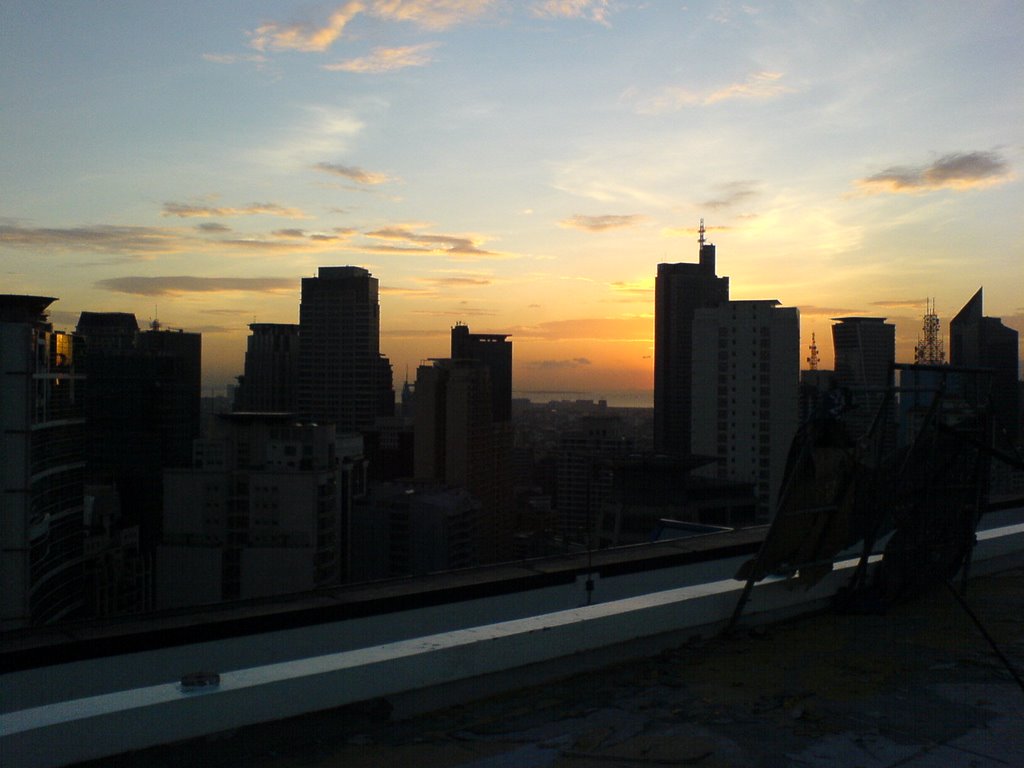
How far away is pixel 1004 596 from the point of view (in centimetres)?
414

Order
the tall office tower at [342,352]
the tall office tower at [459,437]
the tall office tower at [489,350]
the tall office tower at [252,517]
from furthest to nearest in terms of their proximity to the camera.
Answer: the tall office tower at [489,350]
the tall office tower at [342,352]
the tall office tower at [459,437]
the tall office tower at [252,517]

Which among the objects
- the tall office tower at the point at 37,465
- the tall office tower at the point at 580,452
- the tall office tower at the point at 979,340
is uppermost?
the tall office tower at the point at 979,340

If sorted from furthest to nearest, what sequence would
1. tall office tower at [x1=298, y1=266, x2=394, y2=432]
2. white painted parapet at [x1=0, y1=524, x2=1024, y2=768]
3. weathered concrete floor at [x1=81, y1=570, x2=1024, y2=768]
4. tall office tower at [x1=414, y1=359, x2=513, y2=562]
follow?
tall office tower at [x1=298, y1=266, x2=394, y2=432] → tall office tower at [x1=414, y1=359, x2=513, y2=562] → weathered concrete floor at [x1=81, y1=570, x2=1024, y2=768] → white painted parapet at [x1=0, y1=524, x2=1024, y2=768]

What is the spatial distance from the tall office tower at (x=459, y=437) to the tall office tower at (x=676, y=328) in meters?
27.2

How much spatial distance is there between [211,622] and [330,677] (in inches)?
30.2

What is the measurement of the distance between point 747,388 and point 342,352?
1923 inches

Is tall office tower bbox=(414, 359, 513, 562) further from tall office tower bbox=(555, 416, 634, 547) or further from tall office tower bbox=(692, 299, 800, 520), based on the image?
tall office tower bbox=(692, 299, 800, 520)

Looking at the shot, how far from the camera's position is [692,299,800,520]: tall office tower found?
183 ft

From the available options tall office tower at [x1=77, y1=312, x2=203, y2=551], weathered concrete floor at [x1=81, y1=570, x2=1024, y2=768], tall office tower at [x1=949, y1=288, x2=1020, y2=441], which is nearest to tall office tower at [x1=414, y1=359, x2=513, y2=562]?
tall office tower at [x1=77, y1=312, x2=203, y2=551]

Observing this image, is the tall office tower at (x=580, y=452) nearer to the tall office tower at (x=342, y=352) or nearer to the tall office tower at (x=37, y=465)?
the tall office tower at (x=342, y=352)

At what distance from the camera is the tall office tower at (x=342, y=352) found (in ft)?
294

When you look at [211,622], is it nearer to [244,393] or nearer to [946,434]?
[946,434]

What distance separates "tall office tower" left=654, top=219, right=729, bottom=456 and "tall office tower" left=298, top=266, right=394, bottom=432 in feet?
101

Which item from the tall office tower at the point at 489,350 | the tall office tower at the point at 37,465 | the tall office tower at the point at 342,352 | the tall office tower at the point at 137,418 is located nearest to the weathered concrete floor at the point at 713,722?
the tall office tower at the point at 37,465
